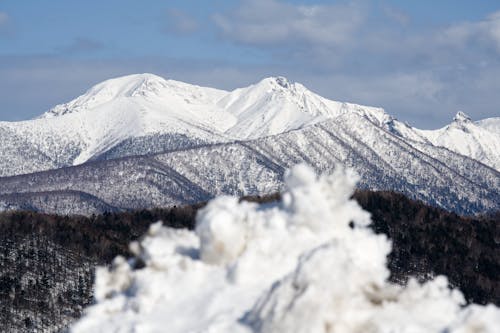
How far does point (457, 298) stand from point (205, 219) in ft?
57.3

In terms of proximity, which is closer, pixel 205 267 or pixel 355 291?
pixel 355 291

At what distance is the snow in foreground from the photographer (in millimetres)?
69438

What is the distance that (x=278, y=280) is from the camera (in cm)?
7569

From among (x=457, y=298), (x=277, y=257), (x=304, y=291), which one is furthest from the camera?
(x=277, y=257)

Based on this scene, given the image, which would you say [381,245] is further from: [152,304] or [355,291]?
[152,304]

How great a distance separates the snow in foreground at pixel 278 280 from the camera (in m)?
69.4

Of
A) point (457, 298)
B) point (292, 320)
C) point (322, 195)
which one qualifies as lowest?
point (292, 320)

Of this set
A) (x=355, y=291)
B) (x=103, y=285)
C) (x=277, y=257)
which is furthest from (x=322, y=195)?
(x=103, y=285)

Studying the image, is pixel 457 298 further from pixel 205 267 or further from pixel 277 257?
pixel 205 267

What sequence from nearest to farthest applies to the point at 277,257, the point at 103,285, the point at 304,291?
the point at 304,291, the point at 277,257, the point at 103,285

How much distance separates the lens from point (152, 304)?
81.7 m

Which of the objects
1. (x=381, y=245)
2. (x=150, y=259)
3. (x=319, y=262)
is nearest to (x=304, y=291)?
(x=319, y=262)

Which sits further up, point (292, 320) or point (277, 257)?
point (277, 257)

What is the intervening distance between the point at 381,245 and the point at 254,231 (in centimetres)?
855
